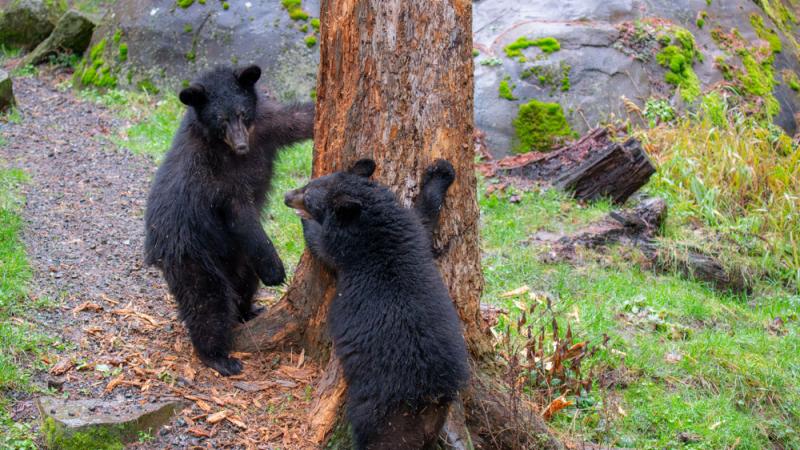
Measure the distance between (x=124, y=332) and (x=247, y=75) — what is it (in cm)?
208

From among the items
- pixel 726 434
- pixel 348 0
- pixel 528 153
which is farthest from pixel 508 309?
pixel 528 153

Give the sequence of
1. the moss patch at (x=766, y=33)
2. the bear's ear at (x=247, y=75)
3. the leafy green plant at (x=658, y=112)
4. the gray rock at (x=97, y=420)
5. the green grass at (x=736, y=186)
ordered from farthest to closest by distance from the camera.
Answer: the moss patch at (x=766, y=33) → the leafy green plant at (x=658, y=112) → the green grass at (x=736, y=186) → the bear's ear at (x=247, y=75) → the gray rock at (x=97, y=420)

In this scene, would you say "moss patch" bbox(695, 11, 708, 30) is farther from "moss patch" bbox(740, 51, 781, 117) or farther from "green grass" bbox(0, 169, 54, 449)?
"green grass" bbox(0, 169, 54, 449)

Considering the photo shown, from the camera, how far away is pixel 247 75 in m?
5.95

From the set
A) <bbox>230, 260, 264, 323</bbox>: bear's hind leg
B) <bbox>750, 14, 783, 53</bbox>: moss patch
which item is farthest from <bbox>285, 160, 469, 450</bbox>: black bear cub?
<bbox>750, 14, 783, 53</bbox>: moss patch

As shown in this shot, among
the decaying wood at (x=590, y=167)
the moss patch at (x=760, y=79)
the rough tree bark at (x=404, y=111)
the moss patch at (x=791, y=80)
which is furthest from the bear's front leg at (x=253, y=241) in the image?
the moss patch at (x=791, y=80)

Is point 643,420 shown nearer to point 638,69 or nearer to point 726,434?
point 726,434

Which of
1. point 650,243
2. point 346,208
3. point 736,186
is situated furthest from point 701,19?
point 346,208

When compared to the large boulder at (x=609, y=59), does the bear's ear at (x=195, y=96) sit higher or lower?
higher

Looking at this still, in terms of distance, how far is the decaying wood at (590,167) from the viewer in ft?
29.2

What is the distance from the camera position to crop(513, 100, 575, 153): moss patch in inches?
414

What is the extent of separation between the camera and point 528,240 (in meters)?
8.45

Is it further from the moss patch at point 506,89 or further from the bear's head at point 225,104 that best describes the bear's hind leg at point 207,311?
the moss patch at point 506,89

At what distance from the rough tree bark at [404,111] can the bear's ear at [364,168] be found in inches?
2.1
